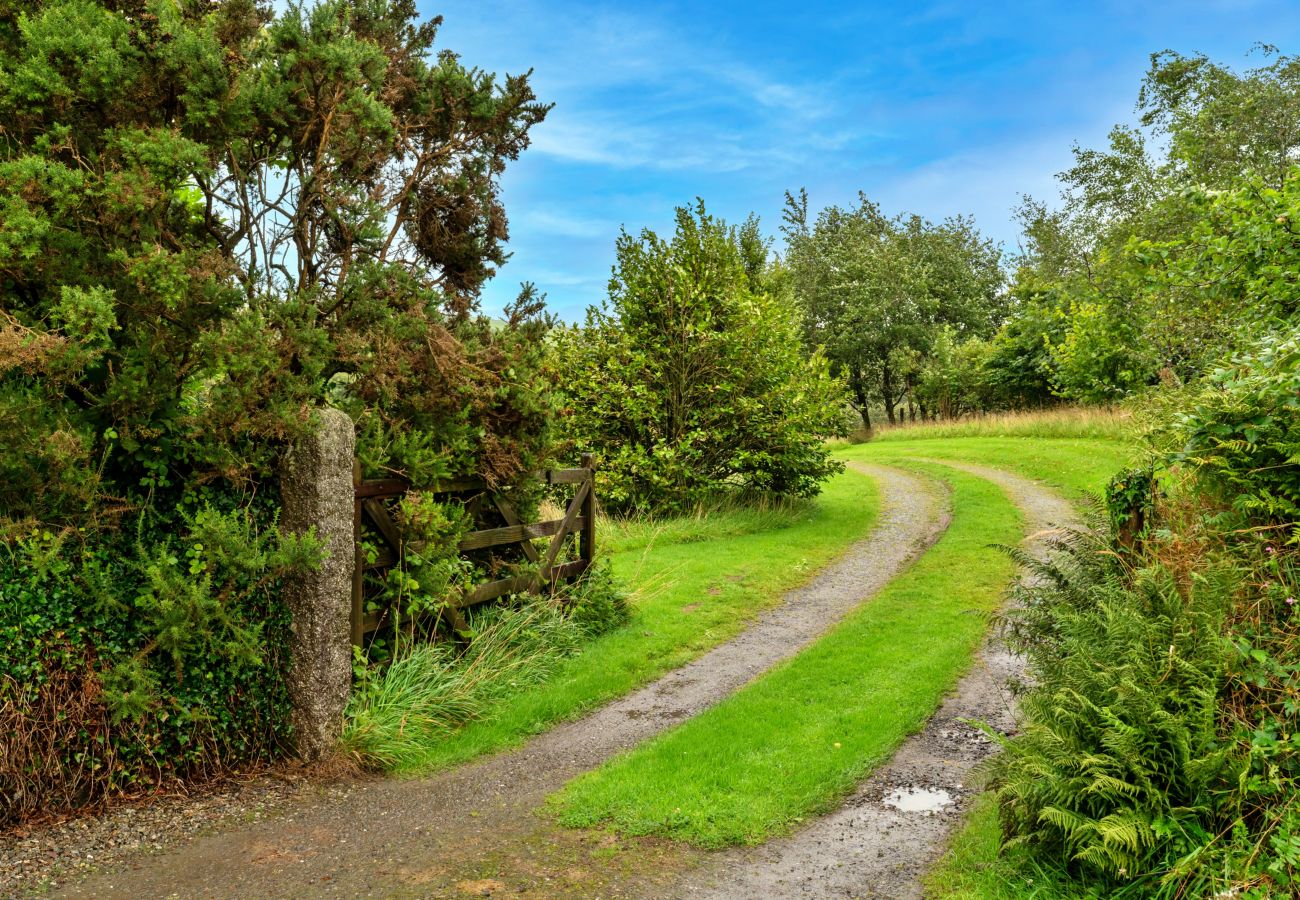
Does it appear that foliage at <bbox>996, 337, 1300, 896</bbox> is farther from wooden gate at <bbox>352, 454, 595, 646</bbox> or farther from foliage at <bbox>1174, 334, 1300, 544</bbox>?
wooden gate at <bbox>352, 454, 595, 646</bbox>

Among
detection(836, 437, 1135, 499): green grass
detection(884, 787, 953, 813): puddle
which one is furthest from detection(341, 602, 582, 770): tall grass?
detection(836, 437, 1135, 499): green grass

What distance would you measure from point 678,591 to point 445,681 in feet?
16.4

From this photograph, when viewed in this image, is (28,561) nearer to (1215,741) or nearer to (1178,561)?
(1215,741)

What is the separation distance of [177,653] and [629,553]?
9.62 m

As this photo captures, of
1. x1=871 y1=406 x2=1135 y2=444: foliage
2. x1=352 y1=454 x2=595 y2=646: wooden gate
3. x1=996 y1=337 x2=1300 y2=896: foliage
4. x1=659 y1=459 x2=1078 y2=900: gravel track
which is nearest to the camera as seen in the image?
x1=996 y1=337 x2=1300 y2=896: foliage

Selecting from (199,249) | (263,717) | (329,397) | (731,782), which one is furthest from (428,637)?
(199,249)

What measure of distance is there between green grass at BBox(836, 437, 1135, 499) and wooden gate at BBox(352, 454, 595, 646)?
11.1 meters

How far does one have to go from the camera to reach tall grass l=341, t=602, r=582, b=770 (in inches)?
277

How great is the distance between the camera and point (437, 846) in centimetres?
562

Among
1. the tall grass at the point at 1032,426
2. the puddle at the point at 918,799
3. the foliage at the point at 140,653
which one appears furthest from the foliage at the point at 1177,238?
the foliage at the point at 140,653

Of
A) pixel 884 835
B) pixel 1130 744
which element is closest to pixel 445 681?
pixel 884 835

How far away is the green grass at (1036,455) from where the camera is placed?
68.4ft

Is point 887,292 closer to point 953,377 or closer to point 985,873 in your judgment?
point 953,377

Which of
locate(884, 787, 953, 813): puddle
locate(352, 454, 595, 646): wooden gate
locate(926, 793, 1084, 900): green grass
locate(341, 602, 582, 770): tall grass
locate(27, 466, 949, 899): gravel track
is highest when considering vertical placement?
locate(352, 454, 595, 646): wooden gate
